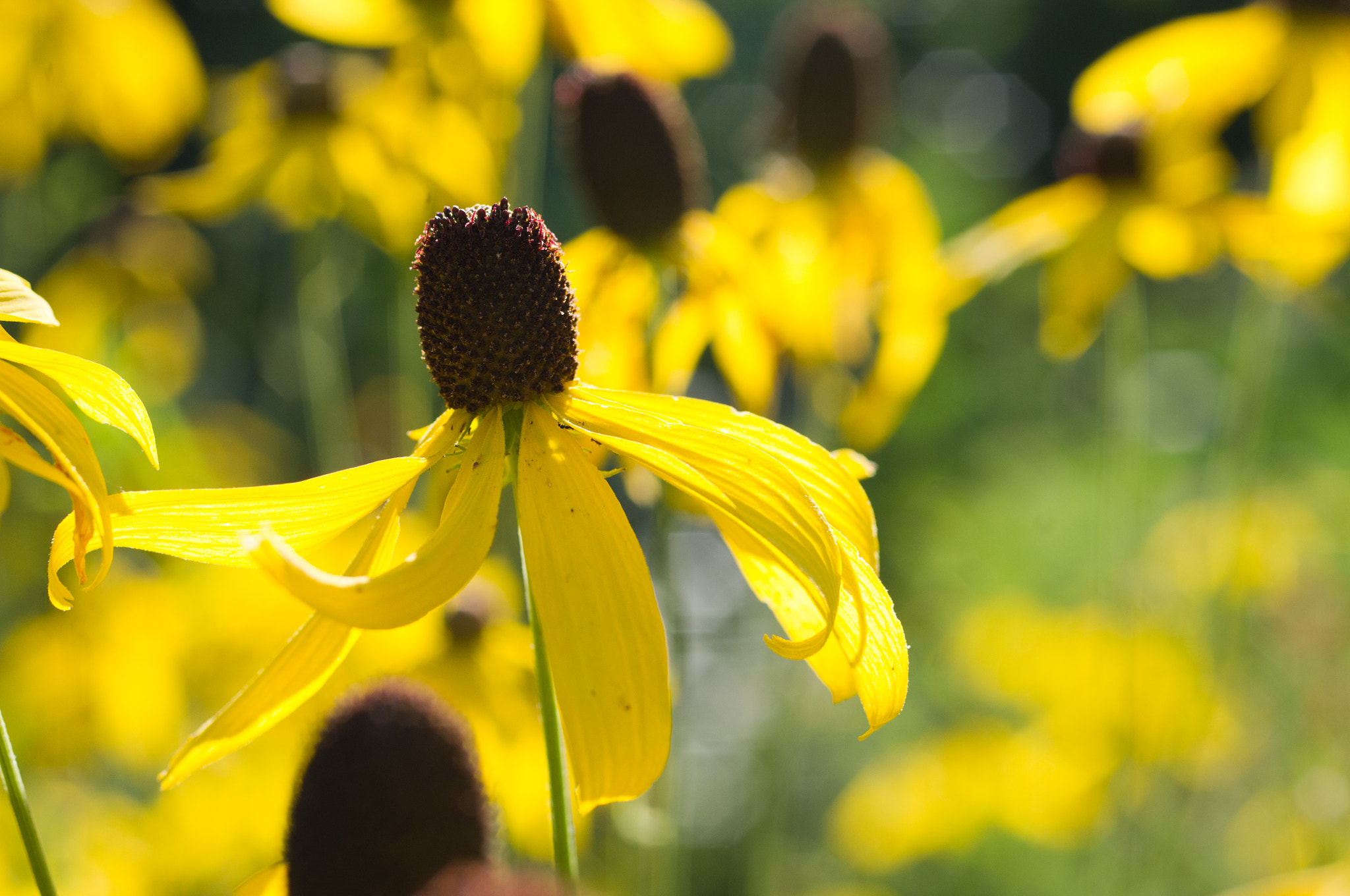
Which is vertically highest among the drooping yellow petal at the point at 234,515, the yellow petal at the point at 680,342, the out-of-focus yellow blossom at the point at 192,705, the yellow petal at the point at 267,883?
the drooping yellow petal at the point at 234,515

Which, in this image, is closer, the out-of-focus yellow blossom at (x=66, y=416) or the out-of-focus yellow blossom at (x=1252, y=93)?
the out-of-focus yellow blossom at (x=66, y=416)

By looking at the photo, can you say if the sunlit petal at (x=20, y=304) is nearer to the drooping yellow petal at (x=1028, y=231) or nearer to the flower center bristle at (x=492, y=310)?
the flower center bristle at (x=492, y=310)

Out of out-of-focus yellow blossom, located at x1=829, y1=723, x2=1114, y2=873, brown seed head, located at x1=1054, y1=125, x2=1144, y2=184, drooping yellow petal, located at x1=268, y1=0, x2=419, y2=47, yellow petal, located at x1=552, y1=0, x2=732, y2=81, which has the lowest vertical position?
out-of-focus yellow blossom, located at x1=829, y1=723, x2=1114, y2=873

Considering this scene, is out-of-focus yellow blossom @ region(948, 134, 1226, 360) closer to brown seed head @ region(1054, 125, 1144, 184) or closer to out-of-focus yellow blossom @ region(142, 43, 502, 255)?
brown seed head @ region(1054, 125, 1144, 184)

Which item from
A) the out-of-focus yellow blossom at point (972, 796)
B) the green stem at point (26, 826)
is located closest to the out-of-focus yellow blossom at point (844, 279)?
the green stem at point (26, 826)

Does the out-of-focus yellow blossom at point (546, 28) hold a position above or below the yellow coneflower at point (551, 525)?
above

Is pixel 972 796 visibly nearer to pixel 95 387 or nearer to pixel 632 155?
pixel 632 155

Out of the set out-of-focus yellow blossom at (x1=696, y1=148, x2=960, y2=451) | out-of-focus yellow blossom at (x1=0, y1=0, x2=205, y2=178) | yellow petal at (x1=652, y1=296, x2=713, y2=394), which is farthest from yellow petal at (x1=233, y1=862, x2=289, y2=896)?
out-of-focus yellow blossom at (x1=0, y1=0, x2=205, y2=178)

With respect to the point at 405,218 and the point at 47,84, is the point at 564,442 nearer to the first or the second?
the point at 405,218
